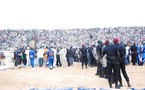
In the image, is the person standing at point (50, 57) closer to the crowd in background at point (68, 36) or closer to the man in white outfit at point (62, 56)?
the man in white outfit at point (62, 56)

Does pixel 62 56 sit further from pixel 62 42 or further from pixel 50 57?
pixel 62 42

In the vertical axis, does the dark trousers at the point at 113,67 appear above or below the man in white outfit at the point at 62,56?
above

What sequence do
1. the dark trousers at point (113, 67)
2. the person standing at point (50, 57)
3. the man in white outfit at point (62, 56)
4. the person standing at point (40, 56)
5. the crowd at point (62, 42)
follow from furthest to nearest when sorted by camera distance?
the person standing at point (40, 56), the man in white outfit at point (62, 56), the crowd at point (62, 42), the person standing at point (50, 57), the dark trousers at point (113, 67)

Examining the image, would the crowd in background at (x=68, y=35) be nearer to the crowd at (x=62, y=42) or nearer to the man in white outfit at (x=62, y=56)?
the crowd at (x=62, y=42)

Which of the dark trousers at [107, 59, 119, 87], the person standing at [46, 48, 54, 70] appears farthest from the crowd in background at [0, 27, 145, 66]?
the dark trousers at [107, 59, 119, 87]

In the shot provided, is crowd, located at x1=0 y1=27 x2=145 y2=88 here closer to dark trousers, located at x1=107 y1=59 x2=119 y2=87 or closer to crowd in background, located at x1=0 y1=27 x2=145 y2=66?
crowd in background, located at x1=0 y1=27 x2=145 y2=66

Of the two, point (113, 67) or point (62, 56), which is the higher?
point (113, 67)

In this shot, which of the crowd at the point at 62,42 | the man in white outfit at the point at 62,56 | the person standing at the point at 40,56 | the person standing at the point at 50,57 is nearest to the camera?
the person standing at the point at 50,57

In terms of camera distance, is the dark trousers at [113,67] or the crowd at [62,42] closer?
the dark trousers at [113,67]

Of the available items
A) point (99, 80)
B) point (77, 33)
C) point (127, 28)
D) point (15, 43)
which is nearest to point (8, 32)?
point (15, 43)

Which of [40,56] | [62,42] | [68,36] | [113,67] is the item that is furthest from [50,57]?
[68,36]

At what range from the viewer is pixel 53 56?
30.5m

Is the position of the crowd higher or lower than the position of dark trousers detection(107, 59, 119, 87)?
lower

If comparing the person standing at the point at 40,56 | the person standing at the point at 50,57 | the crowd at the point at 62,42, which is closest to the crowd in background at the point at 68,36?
the crowd at the point at 62,42
